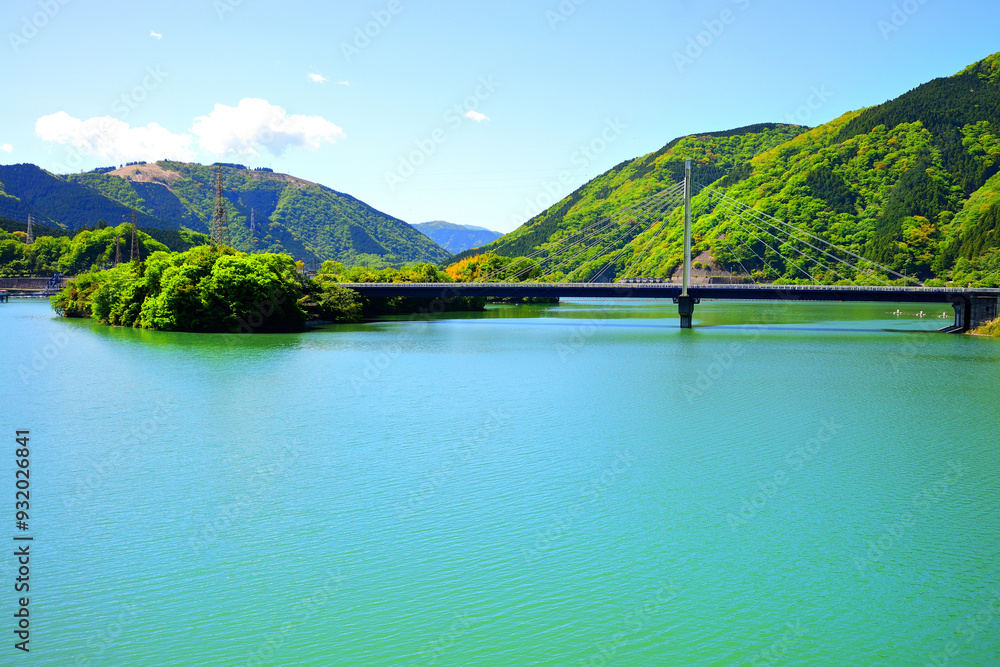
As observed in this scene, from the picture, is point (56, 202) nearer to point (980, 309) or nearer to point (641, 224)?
point (641, 224)

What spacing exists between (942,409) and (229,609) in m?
18.3

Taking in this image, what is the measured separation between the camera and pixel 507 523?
1008 centimetres

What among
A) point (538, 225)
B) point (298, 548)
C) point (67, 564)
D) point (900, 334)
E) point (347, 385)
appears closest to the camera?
point (67, 564)

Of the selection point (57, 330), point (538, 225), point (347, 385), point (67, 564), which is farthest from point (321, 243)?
point (67, 564)

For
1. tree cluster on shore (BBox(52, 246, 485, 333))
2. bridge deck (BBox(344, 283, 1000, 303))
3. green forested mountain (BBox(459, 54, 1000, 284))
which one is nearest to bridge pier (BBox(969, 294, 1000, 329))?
bridge deck (BBox(344, 283, 1000, 303))

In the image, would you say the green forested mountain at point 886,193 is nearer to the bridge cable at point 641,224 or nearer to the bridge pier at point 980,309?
the bridge cable at point 641,224

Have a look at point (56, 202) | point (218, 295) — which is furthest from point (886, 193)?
point (56, 202)

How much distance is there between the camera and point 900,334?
4156cm

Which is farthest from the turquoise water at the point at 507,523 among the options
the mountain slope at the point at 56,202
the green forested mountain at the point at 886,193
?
the mountain slope at the point at 56,202

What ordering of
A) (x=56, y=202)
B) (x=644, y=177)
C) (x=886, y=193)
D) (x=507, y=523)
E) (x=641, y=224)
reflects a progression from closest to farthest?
(x=507, y=523) < (x=641, y=224) < (x=886, y=193) < (x=644, y=177) < (x=56, y=202)

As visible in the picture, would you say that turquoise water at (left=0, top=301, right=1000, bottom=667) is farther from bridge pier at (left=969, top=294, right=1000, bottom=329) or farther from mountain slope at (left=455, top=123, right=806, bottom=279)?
mountain slope at (left=455, top=123, right=806, bottom=279)

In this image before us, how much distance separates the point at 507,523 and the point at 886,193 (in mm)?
107173

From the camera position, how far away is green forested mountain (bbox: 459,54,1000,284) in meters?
83.7

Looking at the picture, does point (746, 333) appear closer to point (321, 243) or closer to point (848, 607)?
point (848, 607)
